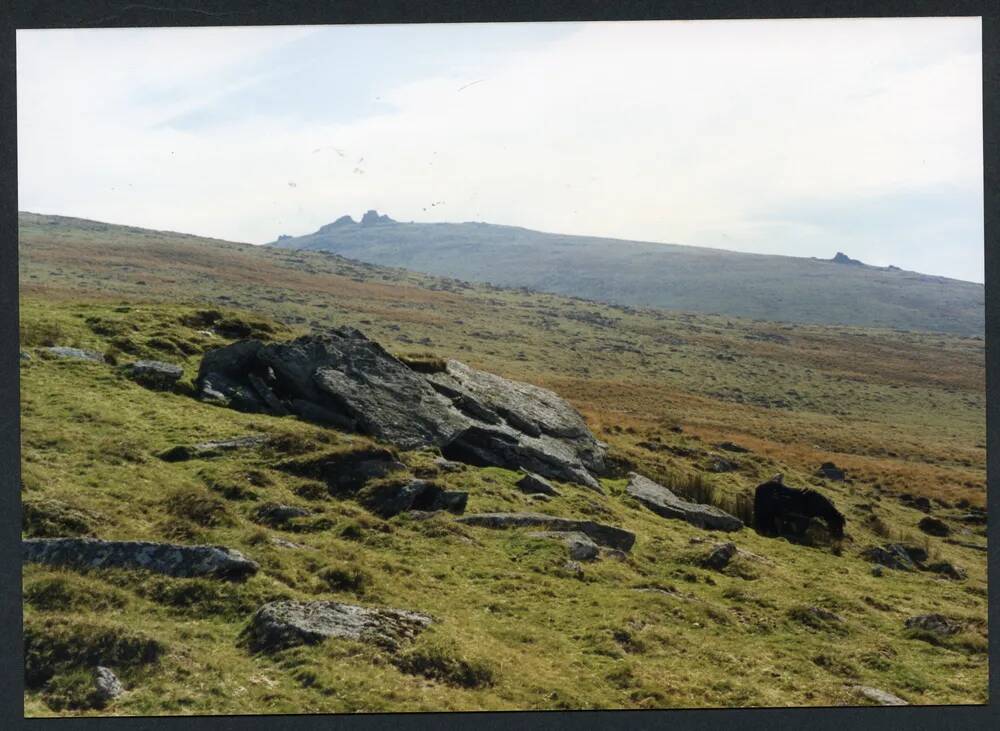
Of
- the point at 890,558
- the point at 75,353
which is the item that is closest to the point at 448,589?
the point at 890,558

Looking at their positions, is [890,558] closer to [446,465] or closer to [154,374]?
[446,465]

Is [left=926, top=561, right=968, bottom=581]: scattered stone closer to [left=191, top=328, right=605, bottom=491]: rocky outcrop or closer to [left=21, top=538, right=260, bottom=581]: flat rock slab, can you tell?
[left=191, top=328, right=605, bottom=491]: rocky outcrop

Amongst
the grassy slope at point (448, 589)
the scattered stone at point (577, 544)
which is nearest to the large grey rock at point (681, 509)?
the grassy slope at point (448, 589)

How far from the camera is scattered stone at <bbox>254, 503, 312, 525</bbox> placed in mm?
18297

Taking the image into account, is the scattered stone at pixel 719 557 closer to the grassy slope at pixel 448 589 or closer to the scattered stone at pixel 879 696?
the grassy slope at pixel 448 589

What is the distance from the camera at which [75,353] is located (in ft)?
81.4

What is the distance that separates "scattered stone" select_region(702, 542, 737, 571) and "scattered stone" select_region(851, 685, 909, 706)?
4773 millimetres

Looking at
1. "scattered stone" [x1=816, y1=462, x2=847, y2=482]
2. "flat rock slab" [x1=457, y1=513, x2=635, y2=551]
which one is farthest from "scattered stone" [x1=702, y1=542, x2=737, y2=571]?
"scattered stone" [x1=816, y1=462, x2=847, y2=482]

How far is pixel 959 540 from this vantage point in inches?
1149

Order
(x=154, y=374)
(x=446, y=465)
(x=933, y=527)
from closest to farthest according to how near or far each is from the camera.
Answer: (x=446, y=465), (x=154, y=374), (x=933, y=527)

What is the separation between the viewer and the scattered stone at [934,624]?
17578 mm

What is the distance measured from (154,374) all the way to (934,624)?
19591 millimetres

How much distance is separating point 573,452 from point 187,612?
13.6 metres

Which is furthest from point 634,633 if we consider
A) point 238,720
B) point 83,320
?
point 83,320
